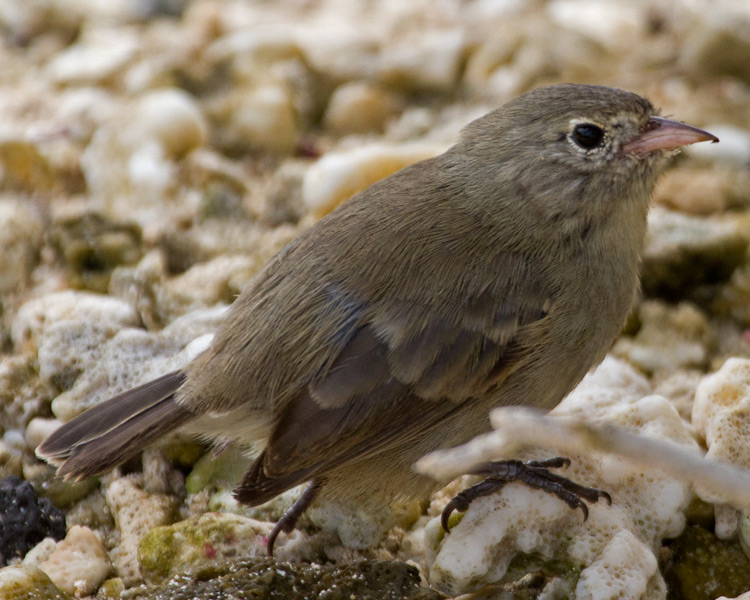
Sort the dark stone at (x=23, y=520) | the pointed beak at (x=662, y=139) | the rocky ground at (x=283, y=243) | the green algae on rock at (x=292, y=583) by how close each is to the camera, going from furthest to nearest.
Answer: the pointed beak at (x=662, y=139) < the dark stone at (x=23, y=520) < the rocky ground at (x=283, y=243) < the green algae on rock at (x=292, y=583)

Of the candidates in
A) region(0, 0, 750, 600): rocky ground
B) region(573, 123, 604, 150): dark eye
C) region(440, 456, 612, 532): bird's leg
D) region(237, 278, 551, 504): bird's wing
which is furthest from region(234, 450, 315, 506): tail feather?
region(573, 123, 604, 150): dark eye

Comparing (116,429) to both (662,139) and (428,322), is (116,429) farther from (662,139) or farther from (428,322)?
(662,139)

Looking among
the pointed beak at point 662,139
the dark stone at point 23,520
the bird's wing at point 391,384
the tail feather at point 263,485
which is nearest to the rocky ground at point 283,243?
the dark stone at point 23,520

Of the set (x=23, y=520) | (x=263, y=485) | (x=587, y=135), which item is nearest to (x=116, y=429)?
(x=23, y=520)

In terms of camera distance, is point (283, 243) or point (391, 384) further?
point (283, 243)

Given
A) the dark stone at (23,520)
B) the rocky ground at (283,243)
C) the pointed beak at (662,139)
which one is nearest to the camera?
the rocky ground at (283,243)

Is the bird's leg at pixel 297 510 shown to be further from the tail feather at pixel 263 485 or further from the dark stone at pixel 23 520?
the dark stone at pixel 23 520

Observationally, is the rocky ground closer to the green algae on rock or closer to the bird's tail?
the green algae on rock
